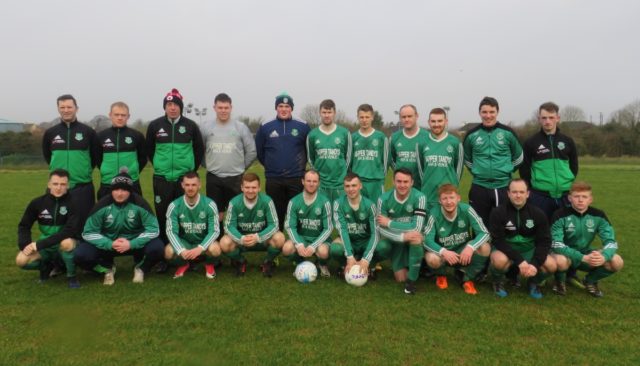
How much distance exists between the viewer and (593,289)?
461cm

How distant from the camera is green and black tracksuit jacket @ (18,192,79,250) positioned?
484 cm

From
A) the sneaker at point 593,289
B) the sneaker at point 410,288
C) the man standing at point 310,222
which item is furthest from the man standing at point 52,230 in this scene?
the sneaker at point 593,289

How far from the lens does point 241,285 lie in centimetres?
485

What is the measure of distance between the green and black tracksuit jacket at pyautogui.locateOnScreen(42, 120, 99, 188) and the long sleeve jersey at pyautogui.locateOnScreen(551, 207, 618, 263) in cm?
558

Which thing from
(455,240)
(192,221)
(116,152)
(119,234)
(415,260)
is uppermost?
(116,152)

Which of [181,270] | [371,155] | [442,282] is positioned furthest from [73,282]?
[442,282]

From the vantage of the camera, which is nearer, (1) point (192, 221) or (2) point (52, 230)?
(2) point (52, 230)

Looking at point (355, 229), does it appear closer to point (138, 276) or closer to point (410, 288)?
point (410, 288)

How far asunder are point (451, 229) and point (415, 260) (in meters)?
0.57

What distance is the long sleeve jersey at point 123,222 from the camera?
4.92 m

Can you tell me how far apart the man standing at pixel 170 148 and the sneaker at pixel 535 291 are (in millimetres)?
4299

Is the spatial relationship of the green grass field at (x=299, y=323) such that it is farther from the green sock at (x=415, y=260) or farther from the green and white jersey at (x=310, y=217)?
the green and white jersey at (x=310, y=217)

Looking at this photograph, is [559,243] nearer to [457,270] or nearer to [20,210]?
[457,270]

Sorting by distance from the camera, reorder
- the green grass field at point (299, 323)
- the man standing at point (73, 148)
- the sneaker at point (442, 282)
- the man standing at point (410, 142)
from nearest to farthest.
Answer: the green grass field at point (299, 323), the sneaker at point (442, 282), the man standing at point (73, 148), the man standing at point (410, 142)
